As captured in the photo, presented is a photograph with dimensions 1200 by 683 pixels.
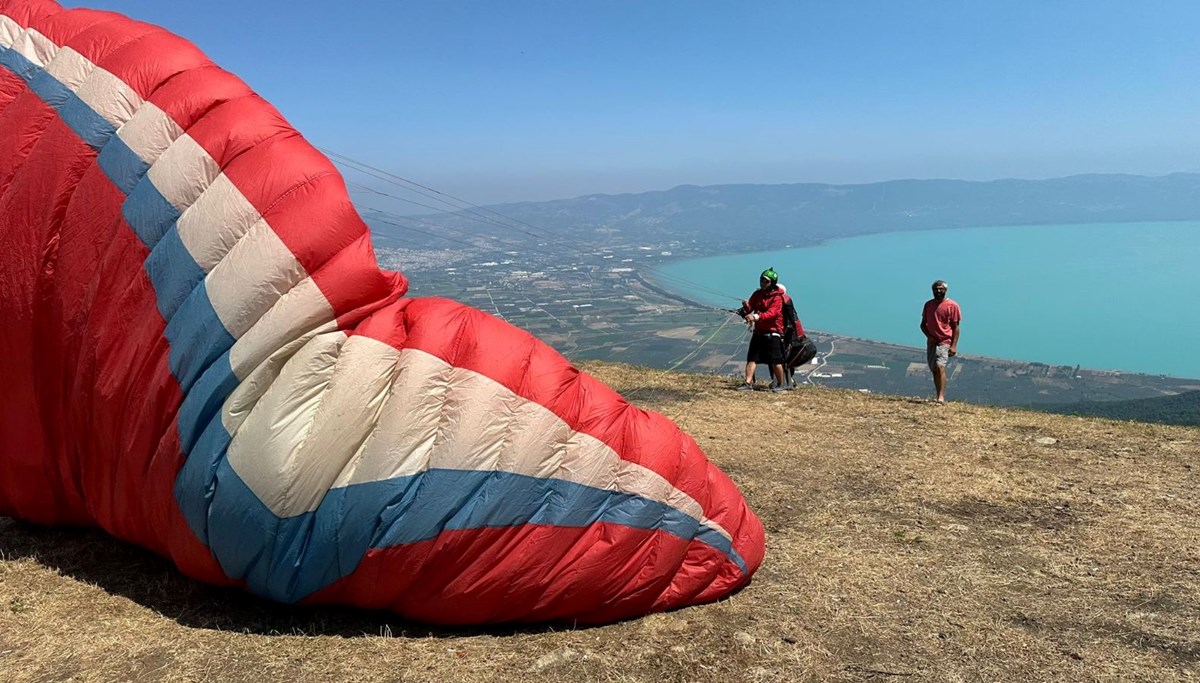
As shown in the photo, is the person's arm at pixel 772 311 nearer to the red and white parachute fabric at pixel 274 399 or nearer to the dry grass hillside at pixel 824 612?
the dry grass hillside at pixel 824 612

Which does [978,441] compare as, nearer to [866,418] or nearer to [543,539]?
[866,418]

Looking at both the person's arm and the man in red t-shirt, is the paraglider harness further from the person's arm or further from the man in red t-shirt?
the man in red t-shirt

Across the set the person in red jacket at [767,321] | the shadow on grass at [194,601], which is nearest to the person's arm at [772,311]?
the person in red jacket at [767,321]

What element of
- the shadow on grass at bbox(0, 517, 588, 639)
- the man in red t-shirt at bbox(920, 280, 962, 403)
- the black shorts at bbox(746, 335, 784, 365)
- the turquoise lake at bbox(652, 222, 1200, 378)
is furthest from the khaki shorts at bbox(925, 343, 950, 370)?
the turquoise lake at bbox(652, 222, 1200, 378)

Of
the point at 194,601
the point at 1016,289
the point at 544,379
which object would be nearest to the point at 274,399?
the point at 194,601

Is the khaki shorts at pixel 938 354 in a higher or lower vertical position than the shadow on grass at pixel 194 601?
higher

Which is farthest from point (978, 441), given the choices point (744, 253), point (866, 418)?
point (744, 253)

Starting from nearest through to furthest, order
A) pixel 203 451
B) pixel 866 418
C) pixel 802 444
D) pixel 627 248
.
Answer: pixel 203 451
pixel 802 444
pixel 866 418
pixel 627 248
